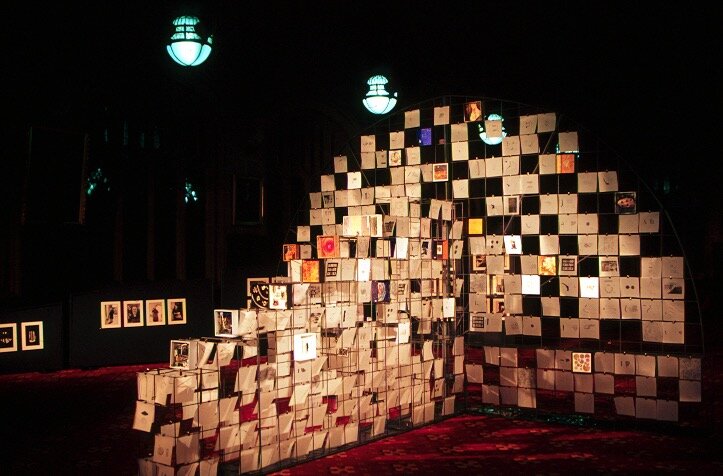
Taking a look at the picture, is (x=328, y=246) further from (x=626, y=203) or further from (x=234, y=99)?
(x=234, y=99)

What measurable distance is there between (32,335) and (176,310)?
2141 mm

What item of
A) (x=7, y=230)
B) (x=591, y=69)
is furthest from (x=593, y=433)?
(x=7, y=230)

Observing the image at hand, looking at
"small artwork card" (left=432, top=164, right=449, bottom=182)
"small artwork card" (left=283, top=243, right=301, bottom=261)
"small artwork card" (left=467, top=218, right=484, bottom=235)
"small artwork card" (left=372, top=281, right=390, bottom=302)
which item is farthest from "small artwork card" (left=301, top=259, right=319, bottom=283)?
"small artwork card" (left=467, top=218, right=484, bottom=235)

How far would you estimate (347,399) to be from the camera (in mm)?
6250

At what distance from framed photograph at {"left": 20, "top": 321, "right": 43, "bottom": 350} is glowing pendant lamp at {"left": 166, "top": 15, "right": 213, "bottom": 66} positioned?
482 centimetres

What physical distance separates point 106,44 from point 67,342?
4.49 metres

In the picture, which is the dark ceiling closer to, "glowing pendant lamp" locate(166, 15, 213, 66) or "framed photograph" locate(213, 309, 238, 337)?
"glowing pendant lamp" locate(166, 15, 213, 66)

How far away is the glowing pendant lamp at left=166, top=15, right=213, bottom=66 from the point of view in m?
7.45

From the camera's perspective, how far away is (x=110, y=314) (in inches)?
418

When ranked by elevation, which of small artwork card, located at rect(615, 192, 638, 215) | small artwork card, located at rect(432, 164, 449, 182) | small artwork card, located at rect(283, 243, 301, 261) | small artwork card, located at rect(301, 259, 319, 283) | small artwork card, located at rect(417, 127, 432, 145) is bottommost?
small artwork card, located at rect(301, 259, 319, 283)

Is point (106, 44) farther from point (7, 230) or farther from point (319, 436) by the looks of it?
point (319, 436)

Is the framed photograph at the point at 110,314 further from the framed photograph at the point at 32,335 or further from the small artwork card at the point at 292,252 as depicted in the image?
the small artwork card at the point at 292,252

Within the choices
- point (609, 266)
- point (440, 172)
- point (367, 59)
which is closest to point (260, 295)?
point (440, 172)

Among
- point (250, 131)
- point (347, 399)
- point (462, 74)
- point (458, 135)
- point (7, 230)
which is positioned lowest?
point (347, 399)
